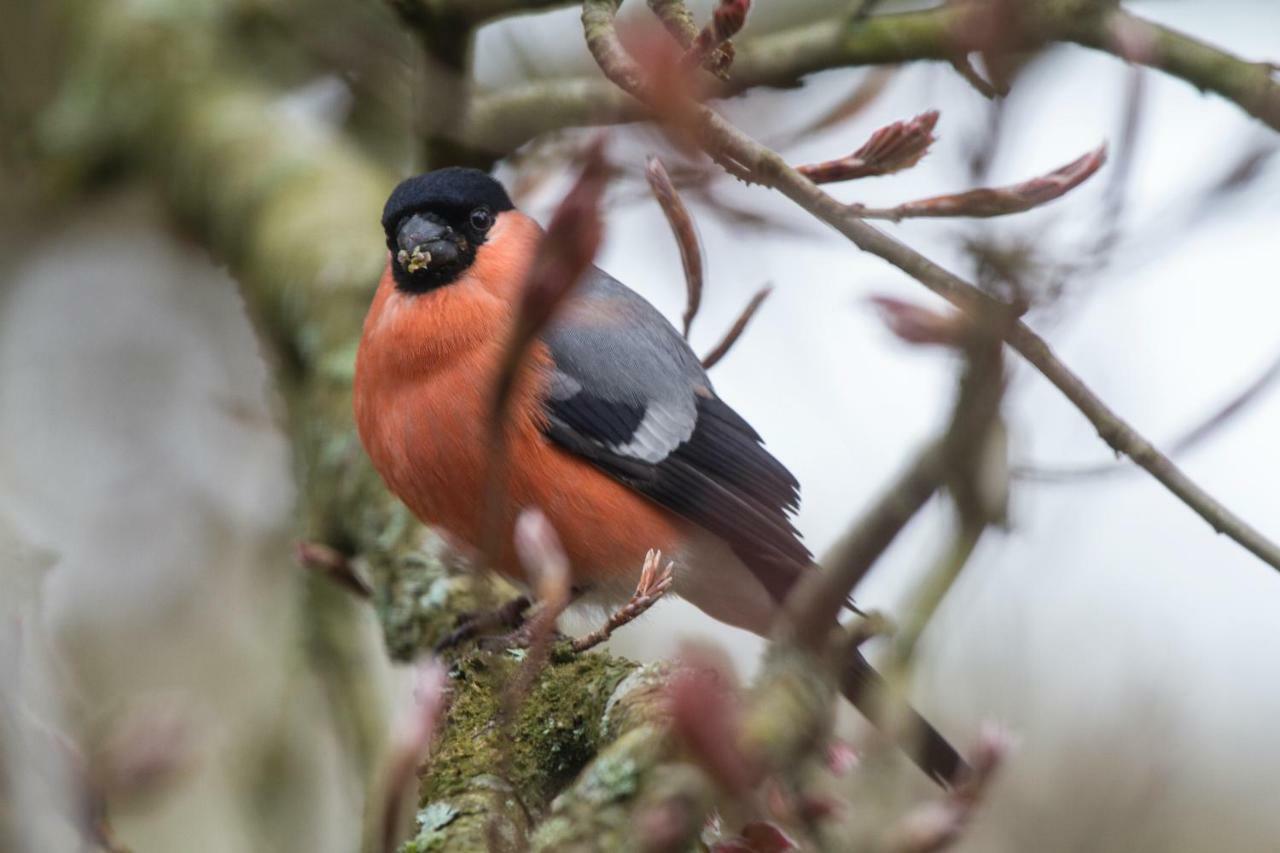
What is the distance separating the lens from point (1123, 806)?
3836mm

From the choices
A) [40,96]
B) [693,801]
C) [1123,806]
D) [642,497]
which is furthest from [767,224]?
[40,96]

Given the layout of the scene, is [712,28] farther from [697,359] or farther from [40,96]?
[40,96]

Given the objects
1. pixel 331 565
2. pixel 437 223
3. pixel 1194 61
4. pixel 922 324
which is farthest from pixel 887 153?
pixel 331 565

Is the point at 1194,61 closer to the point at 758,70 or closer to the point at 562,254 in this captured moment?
the point at 758,70

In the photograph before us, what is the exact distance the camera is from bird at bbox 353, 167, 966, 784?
11.7 ft

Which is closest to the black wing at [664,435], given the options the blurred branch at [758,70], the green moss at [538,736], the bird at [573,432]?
the bird at [573,432]

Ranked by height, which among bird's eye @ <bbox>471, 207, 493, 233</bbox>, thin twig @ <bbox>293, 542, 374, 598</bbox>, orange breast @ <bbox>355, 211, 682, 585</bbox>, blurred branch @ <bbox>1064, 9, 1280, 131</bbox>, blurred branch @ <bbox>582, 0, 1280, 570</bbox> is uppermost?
blurred branch @ <bbox>1064, 9, 1280, 131</bbox>

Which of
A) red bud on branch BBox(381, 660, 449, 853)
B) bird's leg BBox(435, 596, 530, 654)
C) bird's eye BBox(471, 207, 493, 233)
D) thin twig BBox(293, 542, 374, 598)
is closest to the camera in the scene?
red bud on branch BBox(381, 660, 449, 853)

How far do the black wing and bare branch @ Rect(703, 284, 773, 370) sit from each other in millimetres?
242

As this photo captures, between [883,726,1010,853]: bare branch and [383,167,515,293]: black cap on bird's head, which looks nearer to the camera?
[883,726,1010,853]: bare branch

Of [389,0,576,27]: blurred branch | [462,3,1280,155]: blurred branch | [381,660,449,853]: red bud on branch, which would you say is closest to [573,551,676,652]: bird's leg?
[381,660,449,853]: red bud on branch

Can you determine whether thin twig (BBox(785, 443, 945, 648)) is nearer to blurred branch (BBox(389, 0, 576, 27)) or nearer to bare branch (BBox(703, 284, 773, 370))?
bare branch (BBox(703, 284, 773, 370))

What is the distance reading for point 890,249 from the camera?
2.37 metres

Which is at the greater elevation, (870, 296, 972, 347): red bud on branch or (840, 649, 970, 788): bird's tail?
(870, 296, 972, 347): red bud on branch
